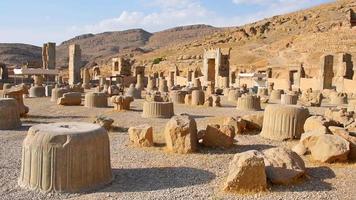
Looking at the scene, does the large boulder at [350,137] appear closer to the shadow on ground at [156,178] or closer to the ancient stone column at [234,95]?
the shadow on ground at [156,178]

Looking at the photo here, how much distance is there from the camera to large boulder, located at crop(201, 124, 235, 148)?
970 cm

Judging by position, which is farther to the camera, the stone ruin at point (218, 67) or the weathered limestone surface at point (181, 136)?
the stone ruin at point (218, 67)

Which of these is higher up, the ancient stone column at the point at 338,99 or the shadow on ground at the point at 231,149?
the ancient stone column at the point at 338,99

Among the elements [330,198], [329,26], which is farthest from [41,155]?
[329,26]

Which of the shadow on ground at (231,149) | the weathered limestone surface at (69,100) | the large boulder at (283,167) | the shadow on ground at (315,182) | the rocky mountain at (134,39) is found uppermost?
the rocky mountain at (134,39)

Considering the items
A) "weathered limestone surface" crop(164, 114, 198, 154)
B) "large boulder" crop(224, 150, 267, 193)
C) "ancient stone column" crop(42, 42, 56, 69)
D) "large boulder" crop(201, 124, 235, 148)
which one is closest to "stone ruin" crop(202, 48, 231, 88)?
"ancient stone column" crop(42, 42, 56, 69)

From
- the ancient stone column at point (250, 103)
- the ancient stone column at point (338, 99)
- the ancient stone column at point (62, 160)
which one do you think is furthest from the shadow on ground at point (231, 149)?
the ancient stone column at point (338, 99)

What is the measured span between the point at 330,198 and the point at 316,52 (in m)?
46.7

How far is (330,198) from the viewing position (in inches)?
245

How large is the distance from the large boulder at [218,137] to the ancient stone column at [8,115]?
21.3 ft

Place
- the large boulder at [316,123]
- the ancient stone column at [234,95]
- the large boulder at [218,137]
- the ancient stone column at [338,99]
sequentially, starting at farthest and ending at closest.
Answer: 1. the ancient stone column at [234,95]
2. the ancient stone column at [338,99]
3. the large boulder at [316,123]
4. the large boulder at [218,137]

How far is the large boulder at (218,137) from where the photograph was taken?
9.70m

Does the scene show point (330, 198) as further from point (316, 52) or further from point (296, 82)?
point (316, 52)

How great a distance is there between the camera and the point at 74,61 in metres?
36.1
